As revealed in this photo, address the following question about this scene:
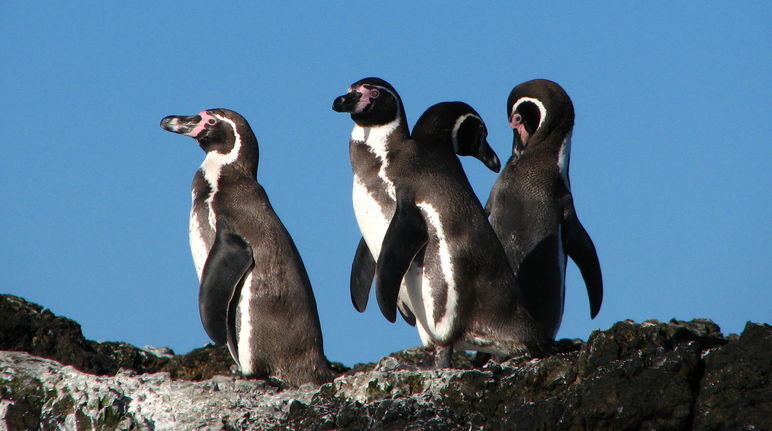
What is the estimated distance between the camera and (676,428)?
5.33m

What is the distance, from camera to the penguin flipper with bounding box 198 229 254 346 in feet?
26.5

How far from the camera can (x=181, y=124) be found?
948 cm

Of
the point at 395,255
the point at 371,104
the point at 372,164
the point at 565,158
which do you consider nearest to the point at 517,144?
the point at 565,158

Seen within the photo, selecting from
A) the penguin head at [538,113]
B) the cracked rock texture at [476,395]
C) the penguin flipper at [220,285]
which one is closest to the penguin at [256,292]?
the penguin flipper at [220,285]

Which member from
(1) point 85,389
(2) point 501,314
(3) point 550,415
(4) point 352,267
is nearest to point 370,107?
(4) point 352,267

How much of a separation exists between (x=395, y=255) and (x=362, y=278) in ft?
4.56

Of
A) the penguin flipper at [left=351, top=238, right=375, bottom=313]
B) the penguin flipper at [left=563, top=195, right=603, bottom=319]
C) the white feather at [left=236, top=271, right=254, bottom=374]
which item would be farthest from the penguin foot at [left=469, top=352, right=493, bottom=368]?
the white feather at [left=236, top=271, right=254, bottom=374]

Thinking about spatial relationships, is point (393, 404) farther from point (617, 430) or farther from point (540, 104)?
point (540, 104)

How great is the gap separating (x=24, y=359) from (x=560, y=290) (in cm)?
387

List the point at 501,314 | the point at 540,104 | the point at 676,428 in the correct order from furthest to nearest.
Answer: the point at 540,104 → the point at 501,314 → the point at 676,428

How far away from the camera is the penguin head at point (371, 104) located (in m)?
8.27

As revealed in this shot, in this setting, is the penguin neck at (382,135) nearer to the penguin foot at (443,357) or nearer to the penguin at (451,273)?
the penguin at (451,273)

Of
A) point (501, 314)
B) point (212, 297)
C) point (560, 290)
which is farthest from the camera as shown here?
point (560, 290)

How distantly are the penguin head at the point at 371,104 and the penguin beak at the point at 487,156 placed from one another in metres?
0.61
